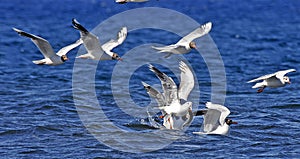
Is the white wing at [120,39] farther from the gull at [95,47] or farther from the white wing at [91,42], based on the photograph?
the white wing at [91,42]

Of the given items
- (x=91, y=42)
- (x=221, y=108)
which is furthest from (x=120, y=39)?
(x=221, y=108)

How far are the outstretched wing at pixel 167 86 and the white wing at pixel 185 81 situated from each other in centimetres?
28

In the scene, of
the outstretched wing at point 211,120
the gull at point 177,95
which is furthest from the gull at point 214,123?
the gull at point 177,95

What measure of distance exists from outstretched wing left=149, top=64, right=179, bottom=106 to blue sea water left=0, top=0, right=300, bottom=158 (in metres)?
1.13

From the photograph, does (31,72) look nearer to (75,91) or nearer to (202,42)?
(75,91)

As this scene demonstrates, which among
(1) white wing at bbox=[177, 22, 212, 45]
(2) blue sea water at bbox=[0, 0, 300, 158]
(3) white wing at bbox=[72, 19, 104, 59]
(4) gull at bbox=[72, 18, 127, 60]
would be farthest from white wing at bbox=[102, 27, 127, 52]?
(2) blue sea water at bbox=[0, 0, 300, 158]

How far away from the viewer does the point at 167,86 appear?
14.4 metres

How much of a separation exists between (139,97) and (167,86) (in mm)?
6356

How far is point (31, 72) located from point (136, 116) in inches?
322

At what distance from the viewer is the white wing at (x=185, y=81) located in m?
14.8

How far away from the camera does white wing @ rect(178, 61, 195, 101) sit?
581 inches

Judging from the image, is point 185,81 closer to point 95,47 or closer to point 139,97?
point 95,47

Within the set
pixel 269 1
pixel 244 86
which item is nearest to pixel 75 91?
pixel 244 86

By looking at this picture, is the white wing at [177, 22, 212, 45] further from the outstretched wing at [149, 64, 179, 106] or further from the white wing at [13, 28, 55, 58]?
the white wing at [13, 28, 55, 58]
